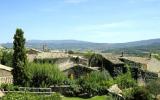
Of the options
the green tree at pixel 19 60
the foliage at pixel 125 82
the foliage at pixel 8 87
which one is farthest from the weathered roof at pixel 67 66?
the foliage at pixel 8 87

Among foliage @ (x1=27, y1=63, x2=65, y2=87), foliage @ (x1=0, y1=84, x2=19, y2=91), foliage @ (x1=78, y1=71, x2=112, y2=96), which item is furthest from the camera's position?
foliage @ (x1=27, y1=63, x2=65, y2=87)

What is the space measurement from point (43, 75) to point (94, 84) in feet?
26.7

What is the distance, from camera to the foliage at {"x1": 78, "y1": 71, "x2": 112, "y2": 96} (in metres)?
57.0

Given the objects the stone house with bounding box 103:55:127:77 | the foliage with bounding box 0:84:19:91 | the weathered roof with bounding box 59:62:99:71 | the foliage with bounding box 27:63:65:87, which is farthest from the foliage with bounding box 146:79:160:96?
the stone house with bounding box 103:55:127:77

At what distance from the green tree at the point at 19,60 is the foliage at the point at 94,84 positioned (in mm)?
7942

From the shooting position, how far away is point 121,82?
203ft

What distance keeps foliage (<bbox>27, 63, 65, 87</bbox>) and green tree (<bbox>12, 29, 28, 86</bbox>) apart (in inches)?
40.8

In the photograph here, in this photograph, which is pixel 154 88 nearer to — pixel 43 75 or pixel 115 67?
pixel 43 75

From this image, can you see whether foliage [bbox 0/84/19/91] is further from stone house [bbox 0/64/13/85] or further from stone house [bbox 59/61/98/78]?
stone house [bbox 59/61/98/78]

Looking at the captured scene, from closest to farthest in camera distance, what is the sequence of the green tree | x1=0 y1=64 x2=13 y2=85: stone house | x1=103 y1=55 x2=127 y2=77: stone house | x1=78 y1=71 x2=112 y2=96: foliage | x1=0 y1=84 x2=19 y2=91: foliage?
x1=0 y1=84 x2=19 y2=91: foliage → x1=78 y1=71 x2=112 y2=96: foliage → the green tree → x1=0 y1=64 x2=13 y2=85: stone house → x1=103 y1=55 x2=127 y2=77: stone house

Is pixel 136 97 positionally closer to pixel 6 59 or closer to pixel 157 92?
pixel 157 92

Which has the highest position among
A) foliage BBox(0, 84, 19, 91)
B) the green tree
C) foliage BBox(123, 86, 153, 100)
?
the green tree

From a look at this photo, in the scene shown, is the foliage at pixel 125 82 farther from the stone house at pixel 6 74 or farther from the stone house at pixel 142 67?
the stone house at pixel 6 74

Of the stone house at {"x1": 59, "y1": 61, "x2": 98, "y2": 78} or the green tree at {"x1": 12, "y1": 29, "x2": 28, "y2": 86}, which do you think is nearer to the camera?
the green tree at {"x1": 12, "y1": 29, "x2": 28, "y2": 86}
